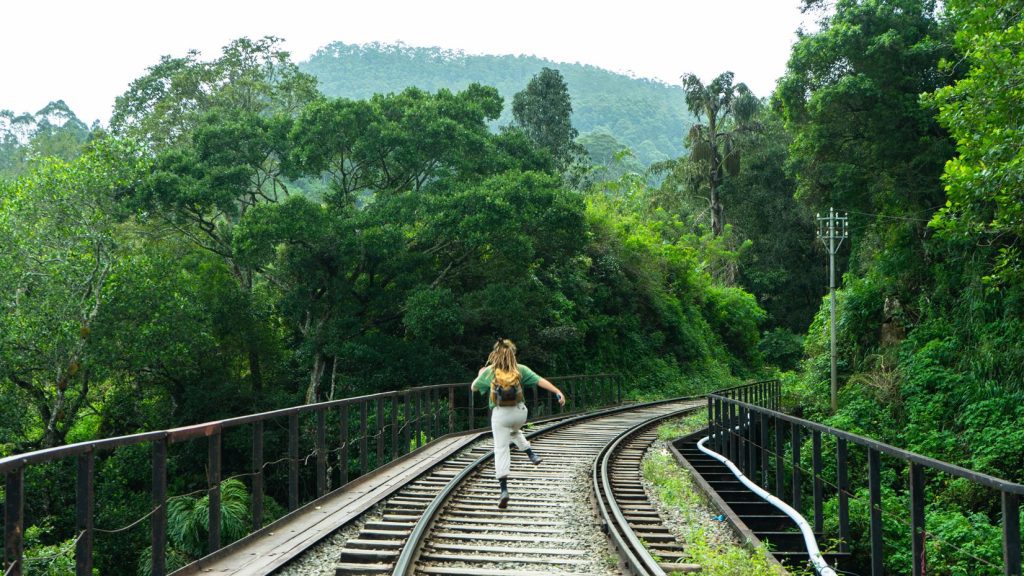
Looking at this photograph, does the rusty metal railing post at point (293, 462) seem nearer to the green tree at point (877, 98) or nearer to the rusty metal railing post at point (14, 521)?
the rusty metal railing post at point (14, 521)

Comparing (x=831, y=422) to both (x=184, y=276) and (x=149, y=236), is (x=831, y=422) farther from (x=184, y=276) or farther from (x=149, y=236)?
(x=149, y=236)

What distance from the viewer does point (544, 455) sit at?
14.1 m

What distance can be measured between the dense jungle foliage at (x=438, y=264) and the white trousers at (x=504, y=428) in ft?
29.1

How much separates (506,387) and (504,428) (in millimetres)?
512

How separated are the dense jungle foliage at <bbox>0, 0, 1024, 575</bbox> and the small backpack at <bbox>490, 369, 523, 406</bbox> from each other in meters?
8.87

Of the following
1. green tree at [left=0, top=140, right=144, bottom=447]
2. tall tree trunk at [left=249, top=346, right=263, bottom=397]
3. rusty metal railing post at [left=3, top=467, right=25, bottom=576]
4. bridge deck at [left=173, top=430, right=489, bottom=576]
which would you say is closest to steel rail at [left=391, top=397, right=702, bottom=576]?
bridge deck at [left=173, top=430, right=489, bottom=576]

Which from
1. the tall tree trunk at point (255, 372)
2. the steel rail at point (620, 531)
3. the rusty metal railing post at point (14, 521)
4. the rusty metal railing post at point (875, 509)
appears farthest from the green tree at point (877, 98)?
the rusty metal railing post at point (14, 521)

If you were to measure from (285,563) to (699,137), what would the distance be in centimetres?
4512

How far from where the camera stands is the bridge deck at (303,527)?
618 cm

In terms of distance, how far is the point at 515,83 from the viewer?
14338 cm

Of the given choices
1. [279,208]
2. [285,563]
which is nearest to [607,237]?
[279,208]

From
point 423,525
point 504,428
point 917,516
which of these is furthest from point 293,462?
point 917,516

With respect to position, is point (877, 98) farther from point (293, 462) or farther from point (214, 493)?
point (214, 493)

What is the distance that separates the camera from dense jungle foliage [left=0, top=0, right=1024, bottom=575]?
17203 mm
